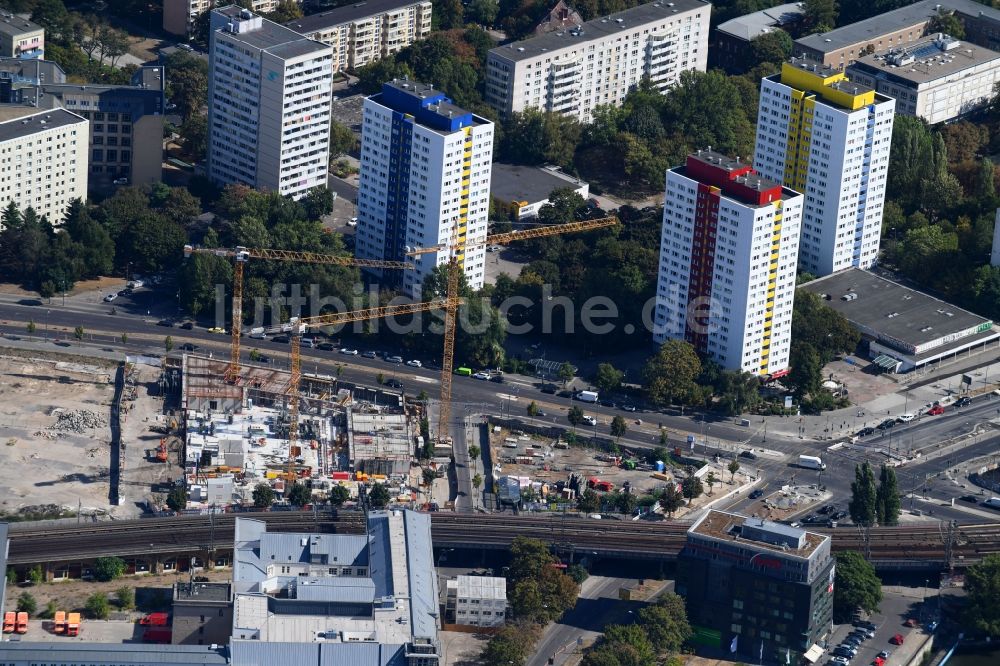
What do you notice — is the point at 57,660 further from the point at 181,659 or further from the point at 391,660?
the point at 391,660

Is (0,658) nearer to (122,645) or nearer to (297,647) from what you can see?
(122,645)

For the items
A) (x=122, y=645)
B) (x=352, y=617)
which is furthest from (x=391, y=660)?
(x=122, y=645)

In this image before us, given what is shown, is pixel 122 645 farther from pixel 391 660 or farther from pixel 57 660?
pixel 391 660

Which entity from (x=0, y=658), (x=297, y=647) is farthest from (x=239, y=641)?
(x=0, y=658)

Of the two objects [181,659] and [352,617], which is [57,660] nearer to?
[181,659]

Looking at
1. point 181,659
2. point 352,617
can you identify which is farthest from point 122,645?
point 352,617
